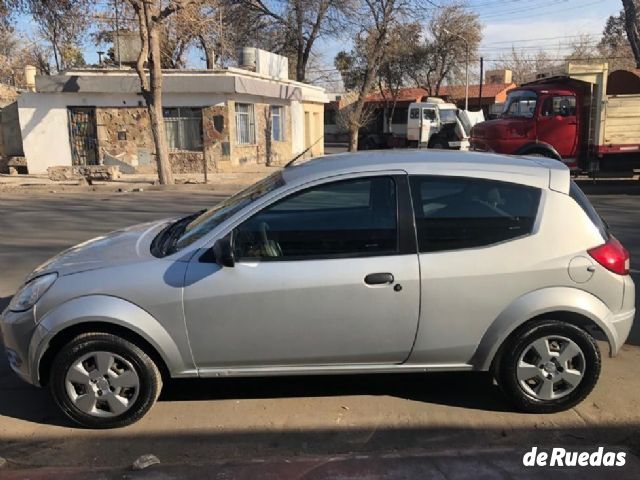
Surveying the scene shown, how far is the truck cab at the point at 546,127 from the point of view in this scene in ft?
50.2

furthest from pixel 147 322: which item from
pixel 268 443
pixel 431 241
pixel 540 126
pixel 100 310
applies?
pixel 540 126

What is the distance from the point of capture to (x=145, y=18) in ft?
56.8

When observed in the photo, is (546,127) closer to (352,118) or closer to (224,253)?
(352,118)

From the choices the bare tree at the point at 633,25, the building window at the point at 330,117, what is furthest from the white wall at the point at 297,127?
the building window at the point at 330,117

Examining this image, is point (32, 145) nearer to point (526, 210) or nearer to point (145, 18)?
point (145, 18)

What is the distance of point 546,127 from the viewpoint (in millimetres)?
15383

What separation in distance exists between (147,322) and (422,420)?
175 cm

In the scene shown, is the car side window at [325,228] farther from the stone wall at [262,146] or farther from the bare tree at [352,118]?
the bare tree at [352,118]

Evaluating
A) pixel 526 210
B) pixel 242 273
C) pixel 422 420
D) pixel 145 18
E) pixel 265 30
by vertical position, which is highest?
→ pixel 265 30

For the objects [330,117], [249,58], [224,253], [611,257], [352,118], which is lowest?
[611,257]

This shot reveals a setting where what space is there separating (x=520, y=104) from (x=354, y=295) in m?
14.3

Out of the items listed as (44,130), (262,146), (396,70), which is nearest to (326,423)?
(44,130)

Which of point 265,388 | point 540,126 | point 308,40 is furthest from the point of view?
point 308,40

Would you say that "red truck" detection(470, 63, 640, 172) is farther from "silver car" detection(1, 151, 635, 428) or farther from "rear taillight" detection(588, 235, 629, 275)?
"silver car" detection(1, 151, 635, 428)
